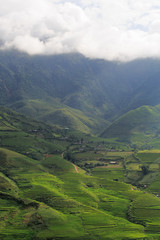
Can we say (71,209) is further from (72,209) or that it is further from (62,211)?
(62,211)

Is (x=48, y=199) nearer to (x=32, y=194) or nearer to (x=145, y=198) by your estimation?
(x=32, y=194)

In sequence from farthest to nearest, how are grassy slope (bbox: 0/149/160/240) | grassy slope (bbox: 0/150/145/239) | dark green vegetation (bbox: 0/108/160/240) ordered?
grassy slope (bbox: 0/149/160/240)
dark green vegetation (bbox: 0/108/160/240)
grassy slope (bbox: 0/150/145/239)

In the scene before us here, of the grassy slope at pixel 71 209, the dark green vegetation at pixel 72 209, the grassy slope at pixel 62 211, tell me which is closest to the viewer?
the grassy slope at pixel 62 211

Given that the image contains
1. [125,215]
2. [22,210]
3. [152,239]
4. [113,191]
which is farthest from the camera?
[113,191]

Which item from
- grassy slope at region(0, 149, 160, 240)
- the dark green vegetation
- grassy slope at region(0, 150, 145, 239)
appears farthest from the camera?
grassy slope at region(0, 149, 160, 240)

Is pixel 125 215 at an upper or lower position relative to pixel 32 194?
lower

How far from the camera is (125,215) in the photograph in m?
131

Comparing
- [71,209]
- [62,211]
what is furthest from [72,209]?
[62,211]

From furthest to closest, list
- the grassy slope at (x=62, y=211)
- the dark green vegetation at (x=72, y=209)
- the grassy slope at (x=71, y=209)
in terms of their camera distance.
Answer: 1. the grassy slope at (x=71, y=209)
2. the dark green vegetation at (x=72, y=209)
3. the grassy slope at (x=62, y=211)

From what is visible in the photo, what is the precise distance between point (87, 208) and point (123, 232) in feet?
79.8

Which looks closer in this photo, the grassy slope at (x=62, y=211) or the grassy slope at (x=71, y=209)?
the grassy slope at (x=62, y=211)

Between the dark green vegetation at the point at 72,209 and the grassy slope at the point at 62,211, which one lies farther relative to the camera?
the dark green vegetation at the point at 72,209

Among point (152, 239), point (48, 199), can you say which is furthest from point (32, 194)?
point (152, 239)

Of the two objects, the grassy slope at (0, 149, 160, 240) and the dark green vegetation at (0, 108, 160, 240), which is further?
the grassy slope at (0, 149, 160, 240)
